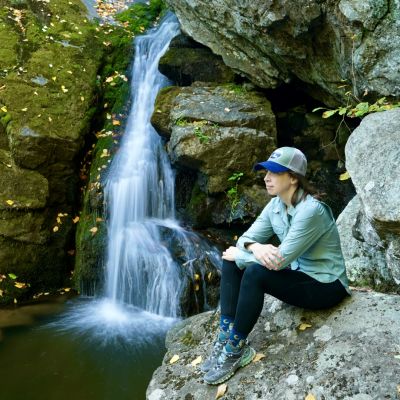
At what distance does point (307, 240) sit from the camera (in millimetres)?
3053

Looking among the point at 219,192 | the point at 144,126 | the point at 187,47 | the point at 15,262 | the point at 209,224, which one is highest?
the point at 187,47

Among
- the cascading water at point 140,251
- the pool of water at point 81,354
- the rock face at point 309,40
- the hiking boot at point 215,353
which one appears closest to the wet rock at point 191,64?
the rock face at point 309,40

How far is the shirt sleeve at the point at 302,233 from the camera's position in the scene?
3.01 meters

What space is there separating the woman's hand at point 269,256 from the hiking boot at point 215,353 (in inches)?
28.0

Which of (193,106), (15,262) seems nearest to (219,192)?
(193,106)

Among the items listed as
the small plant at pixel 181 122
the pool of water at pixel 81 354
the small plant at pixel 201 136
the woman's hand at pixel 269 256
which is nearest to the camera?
the woman's hand at pixel 269 256

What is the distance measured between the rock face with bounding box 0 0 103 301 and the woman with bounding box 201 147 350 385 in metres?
5.21

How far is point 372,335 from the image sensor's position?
305 centimetres

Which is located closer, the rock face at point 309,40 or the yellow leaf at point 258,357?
the yellow leaf at point 258,357

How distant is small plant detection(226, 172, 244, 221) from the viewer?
7.63 meters

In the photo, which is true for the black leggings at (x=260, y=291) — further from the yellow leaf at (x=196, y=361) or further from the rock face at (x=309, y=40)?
the rock face at (x=309, y=40)

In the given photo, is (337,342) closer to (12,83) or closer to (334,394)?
(334,394)

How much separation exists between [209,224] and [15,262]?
3475 millimetres

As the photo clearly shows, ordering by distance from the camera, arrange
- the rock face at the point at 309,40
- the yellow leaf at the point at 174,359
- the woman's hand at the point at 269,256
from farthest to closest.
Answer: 1. the rock face at the point at 309,40
2. the yellow leaf at the point at 174,359
3. the woman's hand at the point at 269,256
